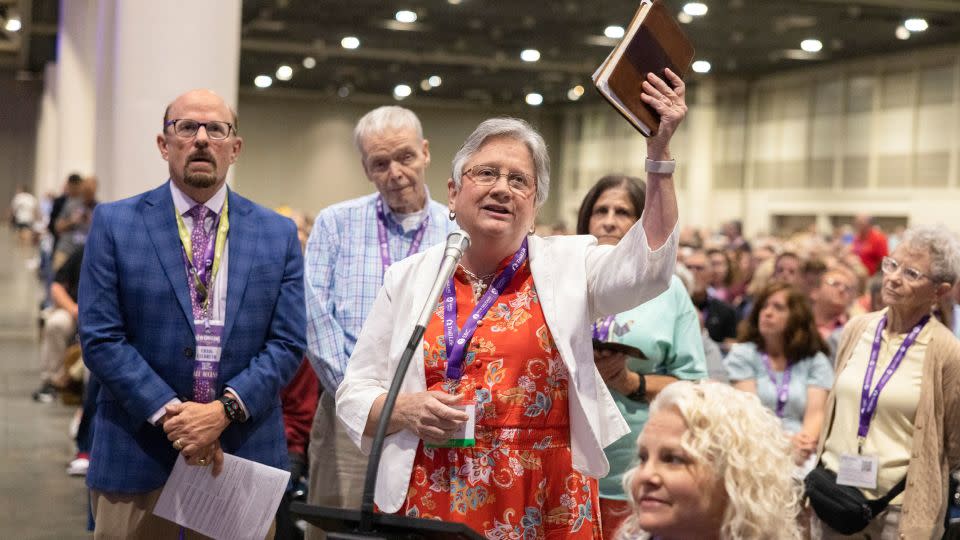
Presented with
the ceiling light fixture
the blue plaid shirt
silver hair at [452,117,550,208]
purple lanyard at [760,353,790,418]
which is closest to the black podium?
A: silver hair at [452,117,550,208]

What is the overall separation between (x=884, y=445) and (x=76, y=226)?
8003 mm

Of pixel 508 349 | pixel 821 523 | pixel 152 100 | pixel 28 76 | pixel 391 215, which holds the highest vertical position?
pixel 28 76

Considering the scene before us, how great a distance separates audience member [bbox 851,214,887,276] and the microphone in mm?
13684

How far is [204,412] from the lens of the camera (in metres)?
3.05

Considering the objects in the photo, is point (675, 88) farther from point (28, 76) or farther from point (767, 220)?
point (28, 76)

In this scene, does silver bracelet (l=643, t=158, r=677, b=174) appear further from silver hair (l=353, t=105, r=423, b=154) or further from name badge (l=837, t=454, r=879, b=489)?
name badge (l=837, t=454, r=879, b=489)

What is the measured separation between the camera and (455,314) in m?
2.60

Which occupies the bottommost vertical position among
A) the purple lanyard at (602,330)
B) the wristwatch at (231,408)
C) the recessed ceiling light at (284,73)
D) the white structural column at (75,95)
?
the wristwatch at (231,408)

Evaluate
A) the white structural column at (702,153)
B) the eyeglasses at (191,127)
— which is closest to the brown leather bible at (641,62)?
the eyeglasses at (191,127)

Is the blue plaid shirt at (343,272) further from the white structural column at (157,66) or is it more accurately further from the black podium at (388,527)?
the black podium at (388,527)

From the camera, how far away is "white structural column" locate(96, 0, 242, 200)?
511 centimetres

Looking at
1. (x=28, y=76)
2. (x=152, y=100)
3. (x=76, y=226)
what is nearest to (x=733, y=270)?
(x=76, y=226)

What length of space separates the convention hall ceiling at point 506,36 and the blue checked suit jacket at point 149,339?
47.6 ft

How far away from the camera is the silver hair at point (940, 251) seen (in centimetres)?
392
